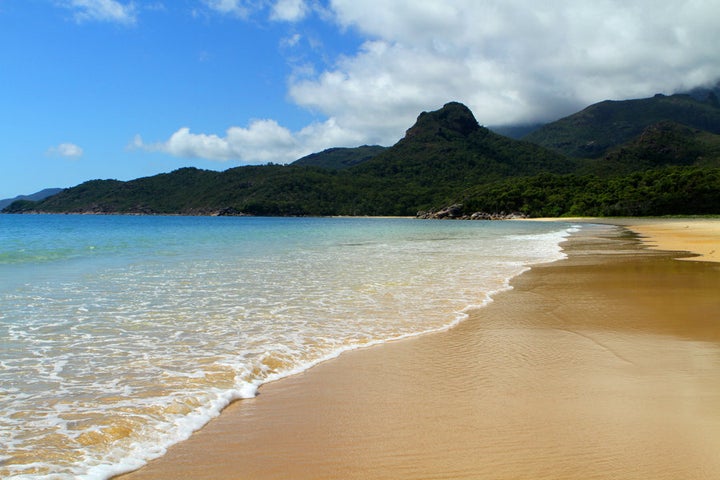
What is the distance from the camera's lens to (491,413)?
4.04 m

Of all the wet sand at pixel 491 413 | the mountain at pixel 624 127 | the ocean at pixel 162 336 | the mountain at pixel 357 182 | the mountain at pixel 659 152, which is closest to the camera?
the wet sand at pixel 491 413

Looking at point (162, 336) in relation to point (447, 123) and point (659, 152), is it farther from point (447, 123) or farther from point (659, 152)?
point (447, 123)

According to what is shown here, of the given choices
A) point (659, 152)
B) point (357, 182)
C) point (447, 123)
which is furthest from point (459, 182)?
point (659, 152)

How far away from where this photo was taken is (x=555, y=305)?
9109 mm

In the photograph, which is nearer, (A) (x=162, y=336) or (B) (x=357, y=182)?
(A) (x=162, y=336)

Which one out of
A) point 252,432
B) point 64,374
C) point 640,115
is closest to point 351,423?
point 252,432

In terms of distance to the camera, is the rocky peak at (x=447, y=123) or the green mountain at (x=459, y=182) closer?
the green mountain at (x=459, y=182)

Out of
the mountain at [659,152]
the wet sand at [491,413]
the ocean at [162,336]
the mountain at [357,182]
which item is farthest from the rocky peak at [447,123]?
the wet sand at [491,413]

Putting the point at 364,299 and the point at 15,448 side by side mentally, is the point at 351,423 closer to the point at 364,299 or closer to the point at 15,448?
the point at 15,448

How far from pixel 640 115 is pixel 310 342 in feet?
737

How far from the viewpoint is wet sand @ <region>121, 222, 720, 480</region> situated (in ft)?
10.4

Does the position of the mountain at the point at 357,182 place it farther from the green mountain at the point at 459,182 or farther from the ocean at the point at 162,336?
the ocean at the point at 162,336

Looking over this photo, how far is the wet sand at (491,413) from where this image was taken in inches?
125

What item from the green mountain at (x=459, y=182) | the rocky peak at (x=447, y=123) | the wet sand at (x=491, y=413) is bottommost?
the wet sand at (x=491, y=413)
